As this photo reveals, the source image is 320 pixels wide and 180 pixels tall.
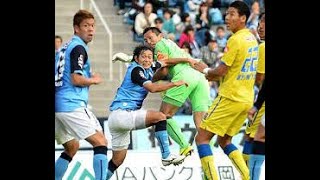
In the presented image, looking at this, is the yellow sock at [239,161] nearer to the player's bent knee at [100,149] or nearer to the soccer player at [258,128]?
the soccer player at [258,128]

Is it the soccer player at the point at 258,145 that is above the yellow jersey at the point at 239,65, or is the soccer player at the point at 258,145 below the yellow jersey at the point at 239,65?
below

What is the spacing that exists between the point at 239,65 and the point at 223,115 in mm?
536

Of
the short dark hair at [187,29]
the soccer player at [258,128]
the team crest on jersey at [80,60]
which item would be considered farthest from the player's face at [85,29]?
the short dark hair at [187,29]

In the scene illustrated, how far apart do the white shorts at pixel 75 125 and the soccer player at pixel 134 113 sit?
721mm

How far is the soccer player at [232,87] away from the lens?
1022 cm

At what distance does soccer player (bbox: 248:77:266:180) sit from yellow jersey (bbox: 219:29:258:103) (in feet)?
0.88

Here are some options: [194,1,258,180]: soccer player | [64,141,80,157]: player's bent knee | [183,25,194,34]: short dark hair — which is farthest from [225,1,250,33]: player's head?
[183,25,194,34]: short dark hair

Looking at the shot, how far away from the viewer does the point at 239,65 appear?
10328mm

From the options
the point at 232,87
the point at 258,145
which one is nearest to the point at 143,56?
the point at 232,87

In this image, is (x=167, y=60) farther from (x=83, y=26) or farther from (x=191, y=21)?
(x=191, y=21)

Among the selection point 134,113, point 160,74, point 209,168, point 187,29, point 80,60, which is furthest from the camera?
point 187,29

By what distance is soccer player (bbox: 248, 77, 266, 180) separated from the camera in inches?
388
